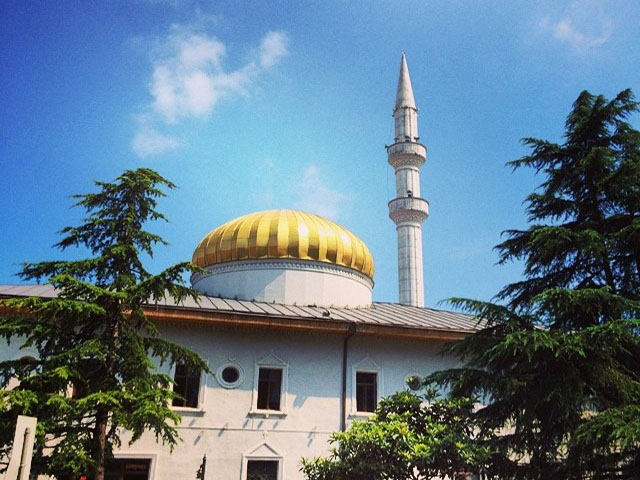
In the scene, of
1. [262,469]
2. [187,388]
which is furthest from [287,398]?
[187,388]

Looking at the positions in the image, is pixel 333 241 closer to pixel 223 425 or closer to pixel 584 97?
pixel 223 425

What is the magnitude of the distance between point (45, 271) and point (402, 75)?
33.5 m

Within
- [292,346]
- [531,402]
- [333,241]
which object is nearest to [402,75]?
[333,241]

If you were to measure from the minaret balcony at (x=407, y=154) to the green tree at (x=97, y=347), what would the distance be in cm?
2502

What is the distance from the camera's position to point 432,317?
761 inches

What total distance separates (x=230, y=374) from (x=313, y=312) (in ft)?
10.8

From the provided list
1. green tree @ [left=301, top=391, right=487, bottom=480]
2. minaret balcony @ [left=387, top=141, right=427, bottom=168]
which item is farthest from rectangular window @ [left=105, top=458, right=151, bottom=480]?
minaret balcony @ [left=387, top=141, right=427, bottom=168]

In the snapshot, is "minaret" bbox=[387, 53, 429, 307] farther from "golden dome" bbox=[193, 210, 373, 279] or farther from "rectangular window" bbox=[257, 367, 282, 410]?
"rectangular window" bbox=[257, 367, 282, 410]

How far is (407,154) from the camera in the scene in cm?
3484

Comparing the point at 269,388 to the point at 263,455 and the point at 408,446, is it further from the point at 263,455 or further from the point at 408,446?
the point at 408,446

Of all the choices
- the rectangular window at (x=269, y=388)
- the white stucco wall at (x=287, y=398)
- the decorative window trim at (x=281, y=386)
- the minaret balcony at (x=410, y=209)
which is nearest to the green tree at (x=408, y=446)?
the white stucco wall at (x=287, y=398)

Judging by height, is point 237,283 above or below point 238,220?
below

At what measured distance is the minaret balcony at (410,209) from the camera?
33.2 metres

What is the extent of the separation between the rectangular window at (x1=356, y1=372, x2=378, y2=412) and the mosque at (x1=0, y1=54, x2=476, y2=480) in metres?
0.03
